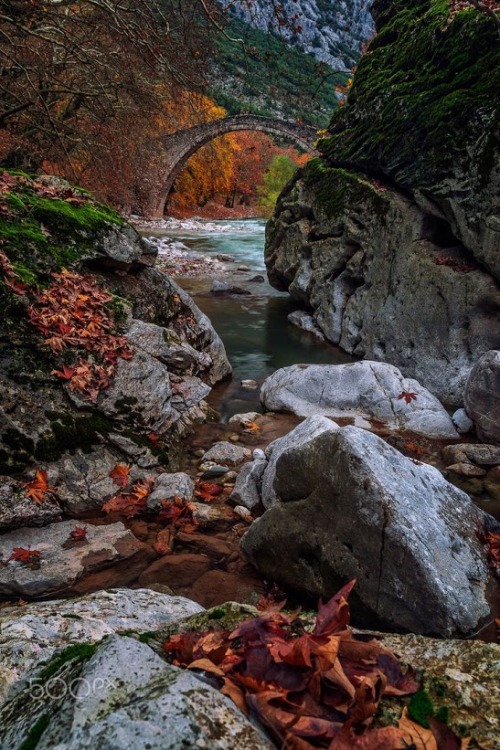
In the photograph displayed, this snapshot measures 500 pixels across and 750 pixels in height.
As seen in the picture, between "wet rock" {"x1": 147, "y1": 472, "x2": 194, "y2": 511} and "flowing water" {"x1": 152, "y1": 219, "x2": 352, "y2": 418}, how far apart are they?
1876mm

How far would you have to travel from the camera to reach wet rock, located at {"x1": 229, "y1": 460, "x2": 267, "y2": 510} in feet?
12.8

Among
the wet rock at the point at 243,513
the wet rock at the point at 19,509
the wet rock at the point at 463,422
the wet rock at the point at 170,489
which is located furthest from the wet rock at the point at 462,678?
the wet rock at the point at 463,422

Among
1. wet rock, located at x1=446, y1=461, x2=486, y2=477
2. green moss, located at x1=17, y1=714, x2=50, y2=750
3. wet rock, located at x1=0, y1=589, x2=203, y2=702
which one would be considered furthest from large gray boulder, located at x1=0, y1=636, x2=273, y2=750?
wet rock, located at x1=446, y1=461, x2=486, y2=477

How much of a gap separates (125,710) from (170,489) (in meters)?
2.85

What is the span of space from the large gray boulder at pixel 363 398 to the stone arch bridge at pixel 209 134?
28014 mm

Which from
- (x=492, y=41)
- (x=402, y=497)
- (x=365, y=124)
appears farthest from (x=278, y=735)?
(x=365, y=124)

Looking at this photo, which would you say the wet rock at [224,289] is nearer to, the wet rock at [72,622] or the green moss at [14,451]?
the green moss at [14,451]

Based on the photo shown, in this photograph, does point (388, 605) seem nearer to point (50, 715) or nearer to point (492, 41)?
point (50, 715)

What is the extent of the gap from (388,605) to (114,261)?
4.73 meters

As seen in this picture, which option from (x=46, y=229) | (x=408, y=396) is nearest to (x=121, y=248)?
(x=46, y=229)

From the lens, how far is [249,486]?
4.00m

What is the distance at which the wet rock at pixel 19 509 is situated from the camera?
128 inches

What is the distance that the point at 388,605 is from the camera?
244 centimetres

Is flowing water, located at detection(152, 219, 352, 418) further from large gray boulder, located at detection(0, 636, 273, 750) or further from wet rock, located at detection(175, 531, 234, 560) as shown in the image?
large gray boulder, located at detection(0, 636, 273, 750)
